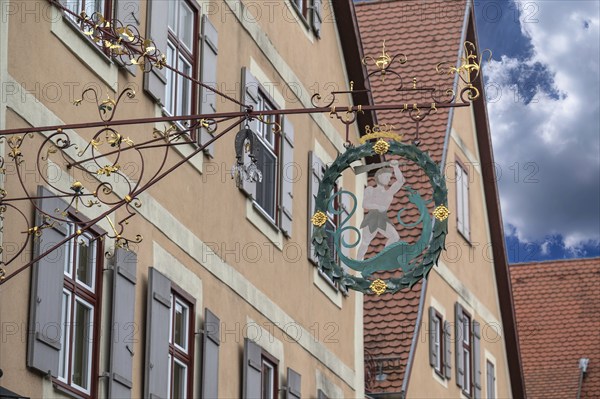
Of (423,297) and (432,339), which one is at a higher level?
(423,297)

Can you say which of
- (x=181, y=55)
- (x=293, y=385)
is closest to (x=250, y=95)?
(x=181, y=55)

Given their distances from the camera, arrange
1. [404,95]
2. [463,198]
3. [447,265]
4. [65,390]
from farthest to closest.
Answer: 1. [463,198]
2. [404,95]
3. [447,265]
4. [65,390]

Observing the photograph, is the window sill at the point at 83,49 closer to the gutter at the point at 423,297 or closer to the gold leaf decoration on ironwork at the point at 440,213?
the gold leaf decoration on ironwork at the point at 440,213

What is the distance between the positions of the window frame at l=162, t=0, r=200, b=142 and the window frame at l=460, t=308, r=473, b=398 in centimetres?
1178

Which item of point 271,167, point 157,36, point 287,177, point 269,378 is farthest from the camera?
point 287,177

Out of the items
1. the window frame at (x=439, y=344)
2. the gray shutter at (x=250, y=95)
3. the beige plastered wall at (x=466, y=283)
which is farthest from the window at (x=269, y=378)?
the window frame at (x=439, y=344)

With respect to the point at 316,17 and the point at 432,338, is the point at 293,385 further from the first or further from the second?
the point at 432,338

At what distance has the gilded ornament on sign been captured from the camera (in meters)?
10.4

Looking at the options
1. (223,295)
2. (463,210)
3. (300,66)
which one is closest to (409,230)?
(463,210)

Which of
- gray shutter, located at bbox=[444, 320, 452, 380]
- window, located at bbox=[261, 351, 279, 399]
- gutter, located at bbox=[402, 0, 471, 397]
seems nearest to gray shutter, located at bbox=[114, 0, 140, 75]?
window, located at bbox=[261, 351, 279, 399]

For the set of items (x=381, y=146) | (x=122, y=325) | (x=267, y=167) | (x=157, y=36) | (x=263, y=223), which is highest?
(x=157, y=36)

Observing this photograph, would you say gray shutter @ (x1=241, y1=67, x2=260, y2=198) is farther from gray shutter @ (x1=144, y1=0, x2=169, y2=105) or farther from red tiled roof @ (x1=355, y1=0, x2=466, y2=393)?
red tiled roof @ (x1=355, y1=0, x2=466, y2=393)

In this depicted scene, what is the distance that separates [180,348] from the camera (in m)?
15.9

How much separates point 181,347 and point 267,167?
3327 mm
